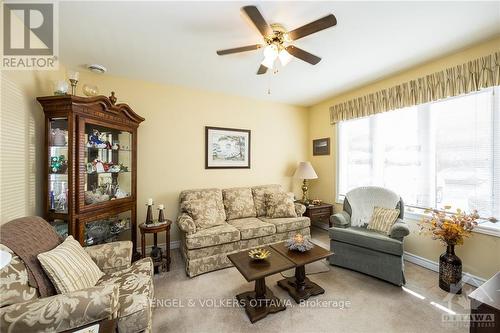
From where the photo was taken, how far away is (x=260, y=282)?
1.92 metres

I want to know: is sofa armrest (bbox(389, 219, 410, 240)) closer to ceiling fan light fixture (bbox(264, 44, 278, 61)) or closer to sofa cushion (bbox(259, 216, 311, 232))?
sofa cushion (bbox(259, 216, 311, 232))

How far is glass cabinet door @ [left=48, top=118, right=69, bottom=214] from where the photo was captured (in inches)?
82.3

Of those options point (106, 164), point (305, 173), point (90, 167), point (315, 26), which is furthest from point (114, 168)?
point (305, 173)

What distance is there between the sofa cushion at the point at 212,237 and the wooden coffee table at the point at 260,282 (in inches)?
21.9

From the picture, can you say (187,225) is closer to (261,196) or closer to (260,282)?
(260,282)

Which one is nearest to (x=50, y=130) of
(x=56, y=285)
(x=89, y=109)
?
(x=89, y=109)

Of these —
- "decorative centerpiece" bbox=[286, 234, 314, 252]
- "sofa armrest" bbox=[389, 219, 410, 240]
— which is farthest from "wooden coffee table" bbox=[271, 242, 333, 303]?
"sofa armrest" bbox=[389, 219, 410, 240]

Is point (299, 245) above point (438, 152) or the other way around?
the other way around

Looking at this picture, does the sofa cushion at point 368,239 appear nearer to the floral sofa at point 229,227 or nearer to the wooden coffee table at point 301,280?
the wooden coffee table at point 301,280

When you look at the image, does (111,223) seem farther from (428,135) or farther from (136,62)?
(428,135)

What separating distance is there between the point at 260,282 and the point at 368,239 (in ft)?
4.39

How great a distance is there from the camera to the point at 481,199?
221 centimetres

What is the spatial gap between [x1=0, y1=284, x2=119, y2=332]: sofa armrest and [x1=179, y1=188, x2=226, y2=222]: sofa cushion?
1888 millimetres

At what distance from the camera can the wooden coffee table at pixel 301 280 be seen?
197 cm
